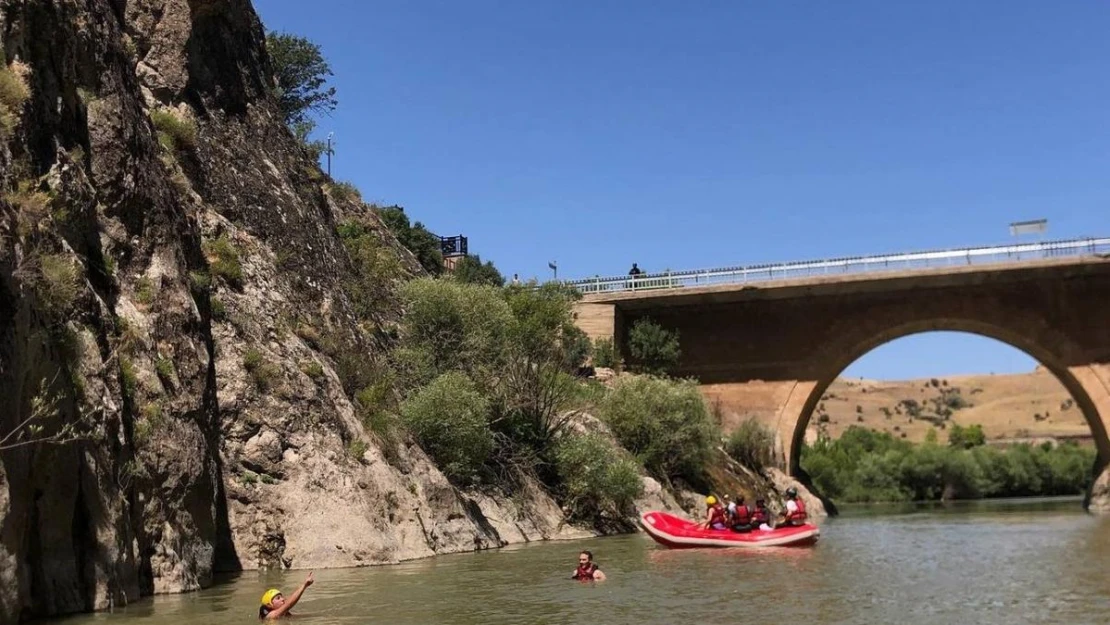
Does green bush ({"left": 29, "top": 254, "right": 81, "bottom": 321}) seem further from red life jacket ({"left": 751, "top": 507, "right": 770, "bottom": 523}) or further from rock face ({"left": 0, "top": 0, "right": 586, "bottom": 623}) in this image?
red life jacket ({"left": 751, "top": 507, "right": 770, "bottom": 523})

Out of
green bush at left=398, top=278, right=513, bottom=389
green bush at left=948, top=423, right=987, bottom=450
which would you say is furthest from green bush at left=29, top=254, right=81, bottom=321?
green bush at left=948, top=423, right=987, bottom=450

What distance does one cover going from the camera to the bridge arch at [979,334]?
4131cm

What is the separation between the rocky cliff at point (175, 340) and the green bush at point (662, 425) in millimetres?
7801

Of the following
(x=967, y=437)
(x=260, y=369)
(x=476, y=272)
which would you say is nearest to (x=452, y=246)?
(x=476, y=272)

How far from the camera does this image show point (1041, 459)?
73.3 m

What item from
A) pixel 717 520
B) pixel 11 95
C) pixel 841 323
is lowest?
pixel 717 520

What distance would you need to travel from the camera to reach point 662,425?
37844 millimetres

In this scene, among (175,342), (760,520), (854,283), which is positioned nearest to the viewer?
(175,342)

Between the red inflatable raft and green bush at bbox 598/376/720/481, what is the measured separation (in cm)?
1058

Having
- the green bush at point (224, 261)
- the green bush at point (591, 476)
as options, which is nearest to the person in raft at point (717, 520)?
the green bush at point (591, 476)

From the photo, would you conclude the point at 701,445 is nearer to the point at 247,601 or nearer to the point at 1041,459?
the point at 247,601

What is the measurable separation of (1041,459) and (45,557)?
72.9 m

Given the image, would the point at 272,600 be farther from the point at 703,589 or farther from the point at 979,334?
the point at 979,334

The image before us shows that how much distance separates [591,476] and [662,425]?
7289mm
